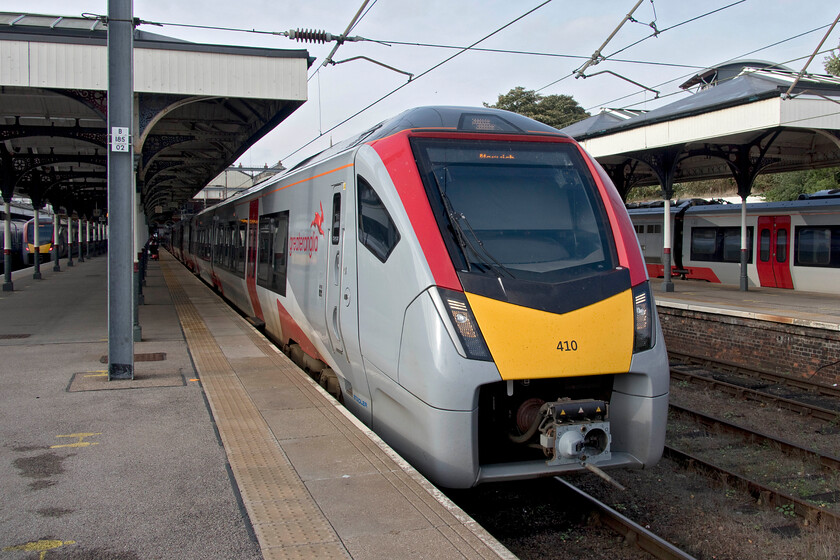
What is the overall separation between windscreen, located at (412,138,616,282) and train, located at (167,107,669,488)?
1 cm

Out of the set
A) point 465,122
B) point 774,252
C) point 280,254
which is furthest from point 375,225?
point 774,252

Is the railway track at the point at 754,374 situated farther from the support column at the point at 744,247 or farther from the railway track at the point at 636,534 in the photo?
the railway track at the point at 636,534

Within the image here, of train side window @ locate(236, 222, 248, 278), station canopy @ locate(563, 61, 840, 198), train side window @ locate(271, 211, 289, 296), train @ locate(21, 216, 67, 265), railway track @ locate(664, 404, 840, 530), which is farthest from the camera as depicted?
train @ locate(21, 216, 67, 265)

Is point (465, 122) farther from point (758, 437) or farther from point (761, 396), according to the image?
point (761, 396)

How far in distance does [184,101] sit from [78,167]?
15822 mm

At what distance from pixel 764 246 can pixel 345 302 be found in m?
16.4

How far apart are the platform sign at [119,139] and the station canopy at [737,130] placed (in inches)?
424

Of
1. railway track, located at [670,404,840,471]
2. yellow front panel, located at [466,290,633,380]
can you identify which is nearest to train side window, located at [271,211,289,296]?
yellow front panel, located at [466,290,633,380]

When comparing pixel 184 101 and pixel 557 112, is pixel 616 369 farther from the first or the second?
pixel 557 112

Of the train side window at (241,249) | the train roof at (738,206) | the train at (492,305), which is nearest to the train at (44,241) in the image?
the train side window at (241,249)

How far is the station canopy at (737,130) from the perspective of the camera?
13453mm

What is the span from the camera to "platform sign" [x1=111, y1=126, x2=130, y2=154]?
7.52 metres

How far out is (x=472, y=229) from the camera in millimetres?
5012

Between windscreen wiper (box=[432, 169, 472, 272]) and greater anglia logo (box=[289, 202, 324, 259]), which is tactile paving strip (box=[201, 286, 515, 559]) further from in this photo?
greater anglia logo (box=[289, 202, 324, 259])
